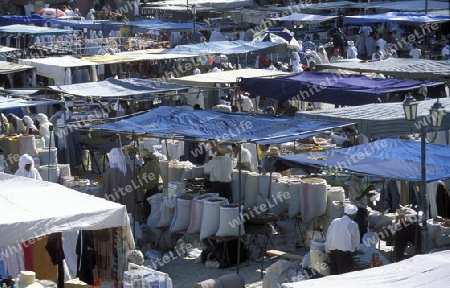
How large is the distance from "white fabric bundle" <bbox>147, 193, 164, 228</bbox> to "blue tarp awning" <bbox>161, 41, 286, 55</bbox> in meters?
12.3

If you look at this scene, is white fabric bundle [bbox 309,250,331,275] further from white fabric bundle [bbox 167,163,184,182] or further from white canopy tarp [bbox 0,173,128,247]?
white fabric bundle [bbox 167,163,184,182]

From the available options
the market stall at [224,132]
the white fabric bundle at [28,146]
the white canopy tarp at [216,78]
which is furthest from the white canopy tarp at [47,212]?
the white canopy tarp at [216,78]

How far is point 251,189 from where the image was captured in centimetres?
1391

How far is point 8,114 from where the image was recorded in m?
20.5

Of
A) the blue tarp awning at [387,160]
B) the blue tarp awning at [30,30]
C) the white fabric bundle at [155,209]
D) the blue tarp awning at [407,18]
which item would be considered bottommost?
the white fabric bundle at [155,209]

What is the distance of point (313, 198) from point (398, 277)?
504cm

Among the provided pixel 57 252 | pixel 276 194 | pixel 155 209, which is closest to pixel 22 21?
pixel 155 209

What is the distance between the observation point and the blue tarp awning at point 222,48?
26.5 meters

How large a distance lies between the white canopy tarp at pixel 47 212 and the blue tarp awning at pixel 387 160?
2.96 metres

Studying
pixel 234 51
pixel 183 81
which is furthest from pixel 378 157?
pixel 234 51

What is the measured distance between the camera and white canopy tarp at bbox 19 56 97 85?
24.0m

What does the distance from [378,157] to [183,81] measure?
31.2 feet


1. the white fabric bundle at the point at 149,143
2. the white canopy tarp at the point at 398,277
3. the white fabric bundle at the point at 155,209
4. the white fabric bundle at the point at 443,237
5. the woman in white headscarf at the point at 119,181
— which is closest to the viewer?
the white canopy tarp at the point at 398,277

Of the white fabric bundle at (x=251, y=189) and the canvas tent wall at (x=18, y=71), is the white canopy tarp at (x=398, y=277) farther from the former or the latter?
the canvas tent wall at (x=18, y=71)
